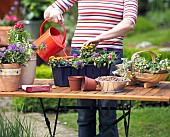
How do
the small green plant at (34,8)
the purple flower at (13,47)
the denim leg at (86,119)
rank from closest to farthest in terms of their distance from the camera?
the purple flower at (13,47) < the denim leg at (86,119) < the small green plant at (34,8)

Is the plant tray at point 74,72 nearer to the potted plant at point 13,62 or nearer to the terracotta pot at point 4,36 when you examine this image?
the potted plant at point 13,62

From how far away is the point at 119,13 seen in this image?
4453 mm

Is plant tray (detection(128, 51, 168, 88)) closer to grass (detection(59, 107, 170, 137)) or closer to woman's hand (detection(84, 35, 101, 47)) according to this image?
woman's hand (detection(84, 35, 101, 47))

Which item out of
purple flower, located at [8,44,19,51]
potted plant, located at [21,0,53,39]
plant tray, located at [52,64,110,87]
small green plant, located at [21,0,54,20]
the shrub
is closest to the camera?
purple flower, located at [8,44,19,51]

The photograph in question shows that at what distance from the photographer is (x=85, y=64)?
13.9 feet

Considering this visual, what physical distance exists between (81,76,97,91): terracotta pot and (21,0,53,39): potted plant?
5.48 meters

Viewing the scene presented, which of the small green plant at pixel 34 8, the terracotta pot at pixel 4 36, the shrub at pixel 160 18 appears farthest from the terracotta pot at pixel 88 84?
the shrub at pixel 160 18

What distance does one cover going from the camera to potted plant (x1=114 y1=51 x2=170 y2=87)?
4.23 metres

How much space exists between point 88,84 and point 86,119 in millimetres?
595

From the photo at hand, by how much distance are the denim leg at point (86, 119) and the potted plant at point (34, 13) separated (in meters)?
5.02

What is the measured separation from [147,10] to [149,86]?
1403cm

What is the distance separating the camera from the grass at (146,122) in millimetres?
5883

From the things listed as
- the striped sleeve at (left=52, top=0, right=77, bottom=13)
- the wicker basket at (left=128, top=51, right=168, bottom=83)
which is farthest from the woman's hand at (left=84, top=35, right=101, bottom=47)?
the striped sleeve at (left=52, top=0, right=77, bottom=13)

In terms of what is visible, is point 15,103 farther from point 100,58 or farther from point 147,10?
point 147,10
